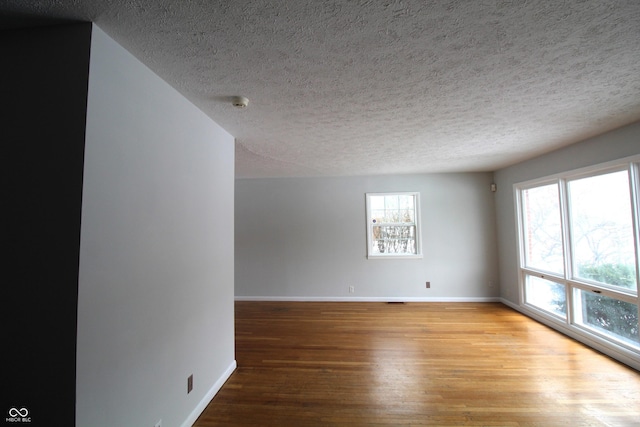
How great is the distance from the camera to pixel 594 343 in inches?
114

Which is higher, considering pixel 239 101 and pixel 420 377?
pixel 239 101

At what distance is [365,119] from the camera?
223 centimetres

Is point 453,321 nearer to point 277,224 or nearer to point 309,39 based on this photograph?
point 277,224

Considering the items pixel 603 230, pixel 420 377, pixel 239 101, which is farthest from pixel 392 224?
pixel 239 101

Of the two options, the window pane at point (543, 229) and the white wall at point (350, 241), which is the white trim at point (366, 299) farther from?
the window pane at point (543, 229)

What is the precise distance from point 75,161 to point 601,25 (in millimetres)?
2396

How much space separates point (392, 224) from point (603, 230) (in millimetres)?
2740

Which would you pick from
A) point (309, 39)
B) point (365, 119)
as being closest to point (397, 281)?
point (365, 119)

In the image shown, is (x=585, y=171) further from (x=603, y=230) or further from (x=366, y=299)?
(x=366, y=299)

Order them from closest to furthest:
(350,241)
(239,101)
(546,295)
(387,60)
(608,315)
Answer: (387,60) → (239,101) → (608,315) → (546,295) → (350,241)

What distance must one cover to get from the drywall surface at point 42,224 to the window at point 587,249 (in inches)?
167
